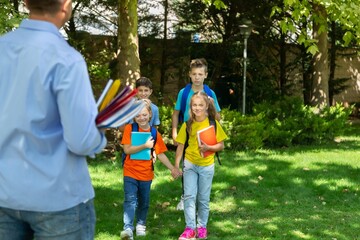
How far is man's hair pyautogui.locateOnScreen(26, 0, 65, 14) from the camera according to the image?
2.34 meters

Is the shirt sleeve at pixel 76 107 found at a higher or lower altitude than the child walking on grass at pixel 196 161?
higher

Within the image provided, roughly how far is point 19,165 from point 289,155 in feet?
31.3

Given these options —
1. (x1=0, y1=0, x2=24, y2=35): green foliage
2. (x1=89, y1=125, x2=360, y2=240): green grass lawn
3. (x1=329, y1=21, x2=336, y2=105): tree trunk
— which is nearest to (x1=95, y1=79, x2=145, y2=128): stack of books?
(x1=89, y1=125, x2=360, y2=240): green grass lawn

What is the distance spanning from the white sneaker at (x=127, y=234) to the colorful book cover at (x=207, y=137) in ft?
3.37

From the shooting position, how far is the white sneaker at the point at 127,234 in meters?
5.32

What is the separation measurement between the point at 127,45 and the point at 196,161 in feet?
20.3

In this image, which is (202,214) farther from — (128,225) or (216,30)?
(216,30)

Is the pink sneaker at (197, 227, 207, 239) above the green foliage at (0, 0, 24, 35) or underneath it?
underneath

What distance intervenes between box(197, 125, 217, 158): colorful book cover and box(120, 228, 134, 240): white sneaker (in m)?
1.03

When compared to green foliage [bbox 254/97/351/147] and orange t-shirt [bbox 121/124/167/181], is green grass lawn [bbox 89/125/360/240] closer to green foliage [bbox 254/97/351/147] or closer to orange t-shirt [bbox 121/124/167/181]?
orange t-shirt [bbox 121/124/167/181]

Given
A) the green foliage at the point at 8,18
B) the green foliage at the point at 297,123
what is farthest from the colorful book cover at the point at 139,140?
the green foliage at the point at 297,123

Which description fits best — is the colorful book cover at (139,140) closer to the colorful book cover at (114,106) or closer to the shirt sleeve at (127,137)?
the shirt sleeve at (127,137)

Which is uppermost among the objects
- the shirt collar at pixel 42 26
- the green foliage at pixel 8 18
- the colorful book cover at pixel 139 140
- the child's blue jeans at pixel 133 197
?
the green foliage at pixel 8 18

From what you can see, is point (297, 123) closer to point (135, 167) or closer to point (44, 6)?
point (135, 167)
